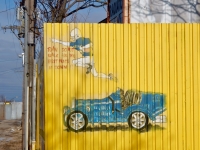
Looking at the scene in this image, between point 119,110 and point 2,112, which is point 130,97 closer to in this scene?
point 119,110

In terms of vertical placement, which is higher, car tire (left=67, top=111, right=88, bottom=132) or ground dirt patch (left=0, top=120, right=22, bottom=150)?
car tire (left=67, top=111, right=88, bottom=132)

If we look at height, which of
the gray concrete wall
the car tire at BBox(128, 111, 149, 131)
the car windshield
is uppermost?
the car windshield

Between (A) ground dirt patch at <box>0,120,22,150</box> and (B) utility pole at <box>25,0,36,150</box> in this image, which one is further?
(A) ground dirt patch at <box>0,120,22,150</box>

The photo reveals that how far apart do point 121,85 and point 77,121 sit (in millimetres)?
1060

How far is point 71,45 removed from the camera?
9.25 m

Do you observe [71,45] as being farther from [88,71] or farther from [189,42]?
[189,42]

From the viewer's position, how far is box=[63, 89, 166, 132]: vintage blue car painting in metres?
9.23

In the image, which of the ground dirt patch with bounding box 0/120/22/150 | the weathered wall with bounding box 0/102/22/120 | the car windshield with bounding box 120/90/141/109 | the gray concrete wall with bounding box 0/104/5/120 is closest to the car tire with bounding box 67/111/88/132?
the car windshield with bounding box 120/90/141/109

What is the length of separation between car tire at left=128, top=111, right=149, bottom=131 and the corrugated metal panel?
0.06ft

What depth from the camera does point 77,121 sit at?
9.25 m

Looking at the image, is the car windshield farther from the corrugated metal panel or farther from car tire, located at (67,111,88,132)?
car tire, located at (67,111,88,132)

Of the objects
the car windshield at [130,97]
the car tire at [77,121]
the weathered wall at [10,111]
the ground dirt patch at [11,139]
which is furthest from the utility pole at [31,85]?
the weathered wall at [10,111]

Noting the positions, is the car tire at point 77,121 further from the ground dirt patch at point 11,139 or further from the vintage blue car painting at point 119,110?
the ground dirt patch at point 11,139

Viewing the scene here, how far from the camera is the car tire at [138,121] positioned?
9.30 m
